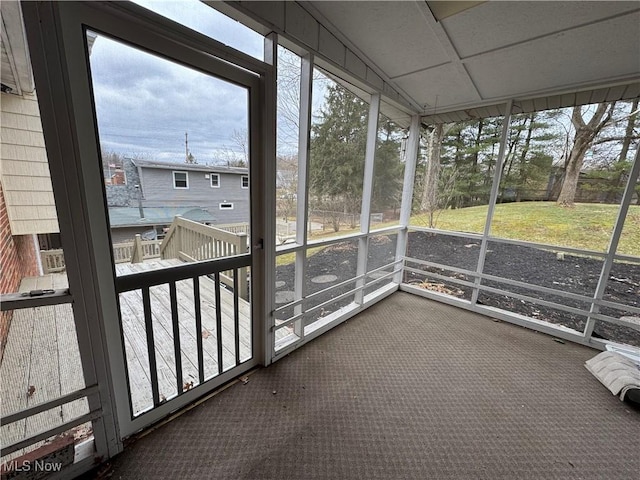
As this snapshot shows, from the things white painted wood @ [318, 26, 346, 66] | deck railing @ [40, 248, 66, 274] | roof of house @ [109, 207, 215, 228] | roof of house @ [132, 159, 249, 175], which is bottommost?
deck railing @ [40, 248, 66, 274]

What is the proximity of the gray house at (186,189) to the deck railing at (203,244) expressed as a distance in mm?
85

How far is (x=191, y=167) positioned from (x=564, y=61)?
274 centimetres

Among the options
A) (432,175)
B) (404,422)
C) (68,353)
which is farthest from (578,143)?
(68,353)

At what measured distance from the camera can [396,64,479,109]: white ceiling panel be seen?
225 centimetres

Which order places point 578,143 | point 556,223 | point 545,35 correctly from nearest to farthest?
point 545,35, point 578,143, point 556,223

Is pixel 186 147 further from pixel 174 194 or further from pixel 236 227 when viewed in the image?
pixel 236 227

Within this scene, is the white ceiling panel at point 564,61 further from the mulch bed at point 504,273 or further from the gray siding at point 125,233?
the gray siding at point 125,233

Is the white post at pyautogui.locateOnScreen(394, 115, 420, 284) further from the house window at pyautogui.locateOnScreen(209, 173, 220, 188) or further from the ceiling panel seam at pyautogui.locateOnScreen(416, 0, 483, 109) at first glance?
the house window at pyautogui.locateOnScreen(209, 173, 220, 188)

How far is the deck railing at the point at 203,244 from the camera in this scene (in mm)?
1422

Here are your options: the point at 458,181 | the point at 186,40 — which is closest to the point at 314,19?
the point at 186,40

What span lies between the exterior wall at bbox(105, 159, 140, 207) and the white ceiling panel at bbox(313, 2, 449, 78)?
141cm

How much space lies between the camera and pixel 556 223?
104 inches

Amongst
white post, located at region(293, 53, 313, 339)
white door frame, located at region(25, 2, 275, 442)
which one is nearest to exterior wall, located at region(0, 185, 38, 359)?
white door frame, located at region(25, 2, 275, 442)

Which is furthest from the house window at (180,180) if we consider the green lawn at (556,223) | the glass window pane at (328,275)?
→ the green lawn at (556,223)
